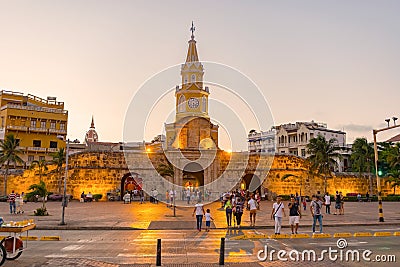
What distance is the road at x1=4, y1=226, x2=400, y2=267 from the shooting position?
380 inches

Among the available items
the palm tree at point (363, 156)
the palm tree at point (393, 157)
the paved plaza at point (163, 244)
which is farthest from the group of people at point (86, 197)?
the palm tree at point (363, 156)

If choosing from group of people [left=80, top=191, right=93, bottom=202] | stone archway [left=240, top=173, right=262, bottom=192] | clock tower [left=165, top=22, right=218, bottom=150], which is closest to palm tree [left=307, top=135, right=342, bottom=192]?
stone archway [left=240, top=173, right=262, bottom=192]

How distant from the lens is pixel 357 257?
1013cm

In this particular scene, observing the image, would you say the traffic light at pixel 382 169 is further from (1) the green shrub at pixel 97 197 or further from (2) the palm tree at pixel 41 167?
(2) the palm tree at pixel 41 167

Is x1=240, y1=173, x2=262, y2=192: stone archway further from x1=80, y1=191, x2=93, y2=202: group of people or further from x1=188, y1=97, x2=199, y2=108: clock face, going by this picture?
x1=188, y1=97, x2=199, y2=108: clock face

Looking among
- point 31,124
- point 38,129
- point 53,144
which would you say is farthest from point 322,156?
point 31,124

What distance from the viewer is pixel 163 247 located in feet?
39.7

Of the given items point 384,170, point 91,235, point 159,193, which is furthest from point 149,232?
point 159,193

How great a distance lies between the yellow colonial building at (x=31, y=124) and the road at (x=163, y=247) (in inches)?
1586

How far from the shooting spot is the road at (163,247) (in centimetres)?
965

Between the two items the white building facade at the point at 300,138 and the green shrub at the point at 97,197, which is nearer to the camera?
the green shrub at the point at 97,197

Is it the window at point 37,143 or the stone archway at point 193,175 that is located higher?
the window at point 37,143

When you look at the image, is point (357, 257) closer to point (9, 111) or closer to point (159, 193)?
point (159, 193)

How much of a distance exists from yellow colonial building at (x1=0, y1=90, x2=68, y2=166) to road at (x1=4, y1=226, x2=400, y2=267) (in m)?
40.3
